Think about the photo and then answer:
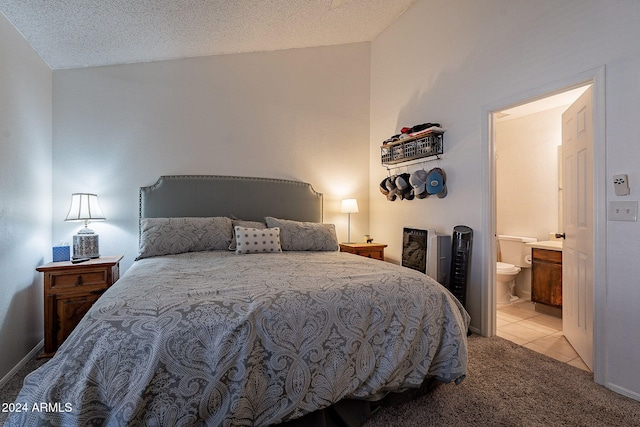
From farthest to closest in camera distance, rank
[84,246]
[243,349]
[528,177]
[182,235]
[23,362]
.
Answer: [528,177] → [182,235] → [84,246] → [23,362] → [243,349]

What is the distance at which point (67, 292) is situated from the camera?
236 cm

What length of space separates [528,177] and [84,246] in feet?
16.4

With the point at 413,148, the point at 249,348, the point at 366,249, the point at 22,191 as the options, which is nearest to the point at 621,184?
the point at 413,148

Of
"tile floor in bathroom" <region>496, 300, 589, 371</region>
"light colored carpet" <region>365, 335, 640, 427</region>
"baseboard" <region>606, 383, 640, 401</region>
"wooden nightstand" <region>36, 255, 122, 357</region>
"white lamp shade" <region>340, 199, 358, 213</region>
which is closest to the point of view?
"light colored carpet" <region>365, 335, 640, 427</region>

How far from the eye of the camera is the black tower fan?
9.09 feet

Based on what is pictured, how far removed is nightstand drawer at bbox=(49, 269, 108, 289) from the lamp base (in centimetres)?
30

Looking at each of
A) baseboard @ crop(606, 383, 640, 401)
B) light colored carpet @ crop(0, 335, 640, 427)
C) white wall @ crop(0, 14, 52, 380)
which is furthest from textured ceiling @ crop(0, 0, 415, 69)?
baseboard @ crop(606, 383, 640, 401)

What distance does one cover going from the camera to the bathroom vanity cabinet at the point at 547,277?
3188mm

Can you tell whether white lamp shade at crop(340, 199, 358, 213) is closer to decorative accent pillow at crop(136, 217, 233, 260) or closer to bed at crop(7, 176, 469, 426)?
decorative accent pillow at crop(136, 217, 233, 260)

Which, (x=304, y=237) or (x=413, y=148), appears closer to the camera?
(x=304, y=237)

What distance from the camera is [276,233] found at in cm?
293

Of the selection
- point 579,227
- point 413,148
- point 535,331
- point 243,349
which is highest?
point 413,148

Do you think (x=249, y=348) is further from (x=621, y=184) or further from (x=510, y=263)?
(x=510, y=263)

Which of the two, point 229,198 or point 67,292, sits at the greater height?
point 229,198
